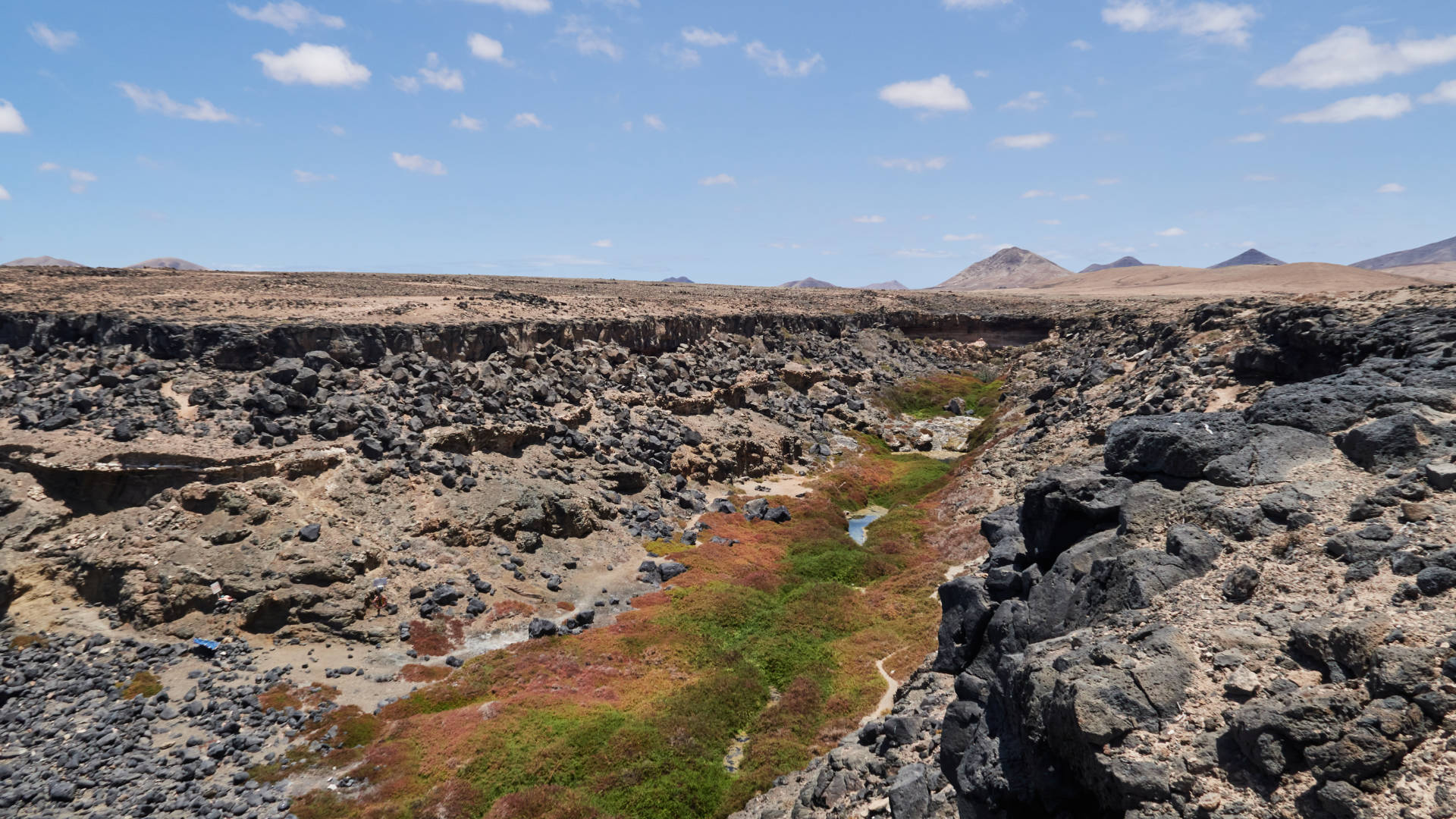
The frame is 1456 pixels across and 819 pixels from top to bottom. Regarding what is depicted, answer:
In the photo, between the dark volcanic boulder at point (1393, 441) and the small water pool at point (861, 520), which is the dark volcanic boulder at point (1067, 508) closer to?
the dark volcanic boulder at point (1393, 441)

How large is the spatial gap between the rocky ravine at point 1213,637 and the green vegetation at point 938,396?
62.0 meters

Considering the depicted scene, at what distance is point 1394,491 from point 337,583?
42038 millimetres

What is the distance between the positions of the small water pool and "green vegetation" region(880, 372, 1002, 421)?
32.6 meters

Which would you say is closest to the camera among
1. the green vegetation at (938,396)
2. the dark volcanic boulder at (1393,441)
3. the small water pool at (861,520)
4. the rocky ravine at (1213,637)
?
the rocky ravine at (1213,637)

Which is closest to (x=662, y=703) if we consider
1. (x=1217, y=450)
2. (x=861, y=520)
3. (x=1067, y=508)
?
(x=1067, y=508)

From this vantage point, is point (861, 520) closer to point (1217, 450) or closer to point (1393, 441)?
point (1217, 450)

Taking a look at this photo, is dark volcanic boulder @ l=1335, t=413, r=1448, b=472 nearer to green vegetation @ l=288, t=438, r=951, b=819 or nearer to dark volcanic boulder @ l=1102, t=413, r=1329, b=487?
dark volcanic boulder @ l=1102, t=413, r=1329, b=487

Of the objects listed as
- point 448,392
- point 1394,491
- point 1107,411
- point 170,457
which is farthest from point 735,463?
point 1394,491

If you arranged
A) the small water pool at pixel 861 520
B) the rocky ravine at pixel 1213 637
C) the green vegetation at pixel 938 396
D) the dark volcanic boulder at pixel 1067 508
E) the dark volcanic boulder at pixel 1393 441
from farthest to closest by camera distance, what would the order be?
the green vegetation at pixel 938 396 → the small water pool at pixel 861 520 → the dark volcanic boulder at pixel 1067 508 → the dark volcanic boulder at pixel 1393 441 → the rocky ravine at pixel 1213 637

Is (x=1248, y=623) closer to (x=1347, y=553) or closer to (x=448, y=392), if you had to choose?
(x=1347, y=553)

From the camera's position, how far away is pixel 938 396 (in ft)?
332

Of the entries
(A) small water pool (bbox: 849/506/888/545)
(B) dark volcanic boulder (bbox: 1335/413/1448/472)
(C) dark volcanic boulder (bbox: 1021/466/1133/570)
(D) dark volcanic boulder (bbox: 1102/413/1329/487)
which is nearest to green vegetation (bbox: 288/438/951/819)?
(A) small water pool (bbox: 849/506/888/545)

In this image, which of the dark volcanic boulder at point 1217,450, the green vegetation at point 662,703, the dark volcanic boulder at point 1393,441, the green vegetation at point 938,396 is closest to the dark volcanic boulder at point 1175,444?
the dark volcanic boulder at point 1217,450

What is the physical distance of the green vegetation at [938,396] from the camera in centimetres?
9638
